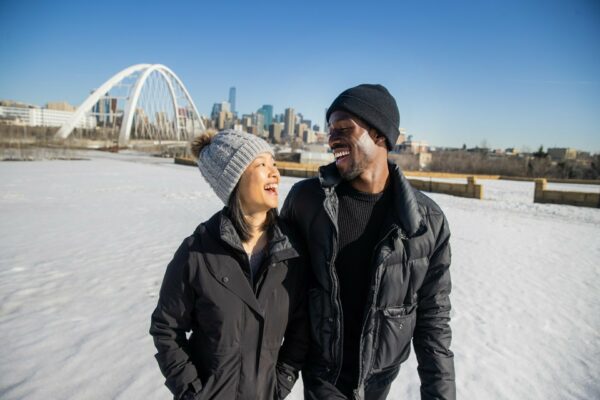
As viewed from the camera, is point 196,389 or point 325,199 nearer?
point 196,389

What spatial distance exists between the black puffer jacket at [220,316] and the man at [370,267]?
22cm

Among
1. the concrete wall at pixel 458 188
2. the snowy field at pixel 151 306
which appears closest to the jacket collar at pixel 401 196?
the snowy field at pixel 151 306

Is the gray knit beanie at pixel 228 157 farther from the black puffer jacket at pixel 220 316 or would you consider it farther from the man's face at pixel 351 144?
the man's face at pixel 351 144

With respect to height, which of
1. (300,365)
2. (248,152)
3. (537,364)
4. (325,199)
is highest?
(248,152)

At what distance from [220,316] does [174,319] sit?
222 mm

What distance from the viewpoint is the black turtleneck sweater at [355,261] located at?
1864 mm

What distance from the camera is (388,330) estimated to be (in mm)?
1804

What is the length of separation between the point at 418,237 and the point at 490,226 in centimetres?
1046

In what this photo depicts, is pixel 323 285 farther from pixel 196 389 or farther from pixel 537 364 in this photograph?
pixel 537 364

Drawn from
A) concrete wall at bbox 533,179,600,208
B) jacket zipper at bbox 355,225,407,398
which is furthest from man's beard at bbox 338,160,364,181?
concrete wall at bbox 533,179,600,208

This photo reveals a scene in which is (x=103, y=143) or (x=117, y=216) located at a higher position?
(x=103, y=143)

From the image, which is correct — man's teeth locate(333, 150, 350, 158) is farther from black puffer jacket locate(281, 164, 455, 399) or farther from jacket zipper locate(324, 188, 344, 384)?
jacket zipper locate(324, 188, 344, 384)

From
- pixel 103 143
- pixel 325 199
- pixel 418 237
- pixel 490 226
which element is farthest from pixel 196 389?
pixel 103 143

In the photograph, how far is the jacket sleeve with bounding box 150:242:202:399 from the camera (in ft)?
5.55
